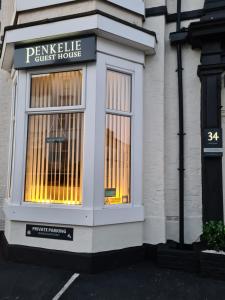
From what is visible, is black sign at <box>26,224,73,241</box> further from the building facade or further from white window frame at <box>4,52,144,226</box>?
white window frame at <box>4,52,144,226</box>

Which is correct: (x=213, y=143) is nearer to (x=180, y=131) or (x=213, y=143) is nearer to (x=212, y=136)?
(x=212, y=136)

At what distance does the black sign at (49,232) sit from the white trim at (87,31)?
138 inches

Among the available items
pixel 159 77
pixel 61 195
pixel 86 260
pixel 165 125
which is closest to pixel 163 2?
pixel 159 77

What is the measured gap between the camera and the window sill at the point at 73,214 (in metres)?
5.53

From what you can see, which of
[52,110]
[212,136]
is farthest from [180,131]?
[52,110]

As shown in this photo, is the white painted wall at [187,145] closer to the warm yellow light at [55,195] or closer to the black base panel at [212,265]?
the black base panel at [212,265]

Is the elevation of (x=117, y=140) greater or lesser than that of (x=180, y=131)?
lesser

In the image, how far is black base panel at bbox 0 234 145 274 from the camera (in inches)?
214

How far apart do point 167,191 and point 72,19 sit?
Answer: 12.2ft

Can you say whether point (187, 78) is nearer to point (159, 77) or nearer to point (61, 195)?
point (159, 77)

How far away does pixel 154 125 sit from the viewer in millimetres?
6355

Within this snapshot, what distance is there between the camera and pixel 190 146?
20.8ft

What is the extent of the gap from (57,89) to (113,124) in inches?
51.3

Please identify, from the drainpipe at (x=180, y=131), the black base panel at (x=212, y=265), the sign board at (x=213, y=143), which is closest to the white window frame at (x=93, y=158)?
the drainpipe at (x=180, y=131)
